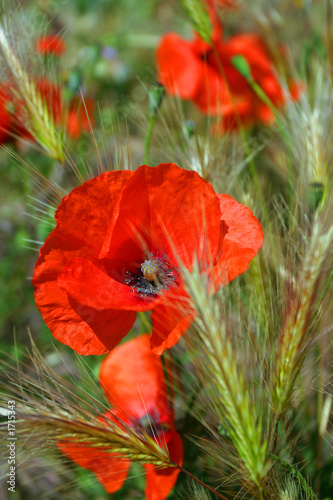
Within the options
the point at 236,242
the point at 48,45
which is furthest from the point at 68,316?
the point at 48,45

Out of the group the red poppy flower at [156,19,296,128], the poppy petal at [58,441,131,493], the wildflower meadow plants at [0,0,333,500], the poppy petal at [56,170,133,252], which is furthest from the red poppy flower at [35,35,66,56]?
the poppy petal at [58,441,131,493]

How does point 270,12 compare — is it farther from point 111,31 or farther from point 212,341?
point 212,341

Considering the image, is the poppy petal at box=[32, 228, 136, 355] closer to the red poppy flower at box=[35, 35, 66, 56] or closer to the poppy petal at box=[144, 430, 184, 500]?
the poppy petal at box=[144, 430, 184, 500]

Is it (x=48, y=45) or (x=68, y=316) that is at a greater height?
(x=48, y=45)

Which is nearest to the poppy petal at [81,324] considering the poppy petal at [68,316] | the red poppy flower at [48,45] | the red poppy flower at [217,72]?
the poppy petal at [68,316]

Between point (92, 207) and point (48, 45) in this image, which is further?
point (48, 45)

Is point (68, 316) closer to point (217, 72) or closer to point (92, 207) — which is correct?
point (92, 207)
